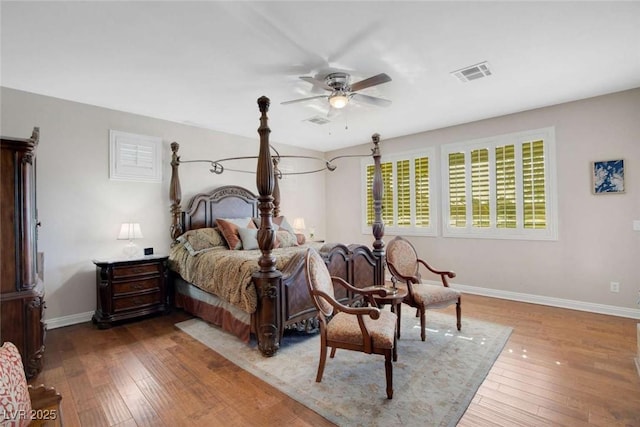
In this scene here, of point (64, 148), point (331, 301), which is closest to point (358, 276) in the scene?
point (331, 301)

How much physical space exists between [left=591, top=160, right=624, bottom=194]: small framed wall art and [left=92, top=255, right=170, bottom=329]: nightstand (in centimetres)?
579

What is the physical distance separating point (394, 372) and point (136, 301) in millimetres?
3223

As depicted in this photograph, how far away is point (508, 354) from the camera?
2887 mm

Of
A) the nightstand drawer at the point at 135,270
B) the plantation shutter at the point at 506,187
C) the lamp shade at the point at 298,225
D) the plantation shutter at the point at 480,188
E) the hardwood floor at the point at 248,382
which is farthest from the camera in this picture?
the lamp shade at the point at 298,225

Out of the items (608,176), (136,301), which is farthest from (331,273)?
(608,176)

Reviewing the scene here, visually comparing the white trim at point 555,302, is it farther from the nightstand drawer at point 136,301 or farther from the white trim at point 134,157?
the white trim at point 134,157

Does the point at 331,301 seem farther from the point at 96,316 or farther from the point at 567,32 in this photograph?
the point at 96,316

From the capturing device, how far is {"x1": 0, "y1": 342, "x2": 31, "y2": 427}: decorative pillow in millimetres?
1024

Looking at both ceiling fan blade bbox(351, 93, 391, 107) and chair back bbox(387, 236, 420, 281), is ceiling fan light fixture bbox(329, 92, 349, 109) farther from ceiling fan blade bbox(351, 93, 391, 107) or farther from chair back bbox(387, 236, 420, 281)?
chair back bbox(387, 236, 420, 281)

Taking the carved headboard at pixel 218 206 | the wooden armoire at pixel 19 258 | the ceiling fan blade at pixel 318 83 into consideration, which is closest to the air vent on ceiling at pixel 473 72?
the ceiling fan blade at pixel 318 83

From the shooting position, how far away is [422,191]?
5.57 meters

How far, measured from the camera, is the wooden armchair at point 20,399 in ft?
3.36

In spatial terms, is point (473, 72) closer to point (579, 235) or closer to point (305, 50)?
point (305, 50)

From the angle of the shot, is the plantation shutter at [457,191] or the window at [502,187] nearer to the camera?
the window at [502,187]
